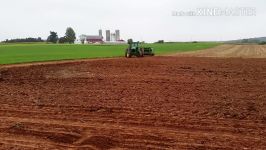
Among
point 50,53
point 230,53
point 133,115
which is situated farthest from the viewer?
point 230,53

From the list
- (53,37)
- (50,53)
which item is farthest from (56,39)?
(50,53)

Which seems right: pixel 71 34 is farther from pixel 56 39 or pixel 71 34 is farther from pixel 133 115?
pixel 133 115

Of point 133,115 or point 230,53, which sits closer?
point 133,115

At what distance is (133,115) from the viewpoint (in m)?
11.0

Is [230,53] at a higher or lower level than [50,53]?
lower

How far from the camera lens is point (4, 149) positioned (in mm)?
8078

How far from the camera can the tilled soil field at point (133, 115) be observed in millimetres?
8602

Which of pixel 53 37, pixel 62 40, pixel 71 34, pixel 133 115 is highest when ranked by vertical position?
pixel 71 34

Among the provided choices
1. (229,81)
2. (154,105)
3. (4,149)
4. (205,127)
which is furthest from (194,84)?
(4,149)

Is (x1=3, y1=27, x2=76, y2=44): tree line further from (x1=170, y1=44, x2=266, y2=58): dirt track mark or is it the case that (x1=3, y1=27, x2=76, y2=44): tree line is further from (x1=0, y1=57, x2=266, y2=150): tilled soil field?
(x1=0, y1=57, x2=266, y2=150): tilled soil field

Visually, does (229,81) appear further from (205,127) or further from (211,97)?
(205,127)

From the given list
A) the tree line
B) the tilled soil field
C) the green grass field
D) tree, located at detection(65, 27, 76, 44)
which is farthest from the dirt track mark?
tree, located at detection(65, 27, 76, 44)

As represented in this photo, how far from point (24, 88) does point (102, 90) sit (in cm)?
337

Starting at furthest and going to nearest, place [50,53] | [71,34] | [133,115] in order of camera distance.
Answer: [71,34] < [50,53] < [133,115]
